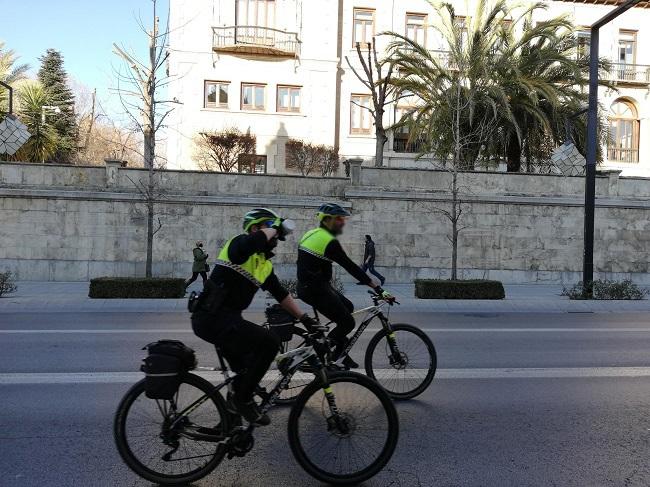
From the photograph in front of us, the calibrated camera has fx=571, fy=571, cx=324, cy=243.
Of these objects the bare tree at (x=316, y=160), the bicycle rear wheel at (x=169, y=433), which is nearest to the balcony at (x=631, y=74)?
the bare tree at (x=316, y=160)

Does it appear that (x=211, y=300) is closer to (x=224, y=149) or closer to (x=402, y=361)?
(x=402, y=361)

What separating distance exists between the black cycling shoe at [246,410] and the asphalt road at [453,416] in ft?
1.41

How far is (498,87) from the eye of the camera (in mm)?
22562

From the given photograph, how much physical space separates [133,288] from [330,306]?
33.8 ft

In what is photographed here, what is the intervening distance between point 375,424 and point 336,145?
93.5 feet

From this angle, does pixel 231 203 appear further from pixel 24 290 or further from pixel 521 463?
pixel 521 463

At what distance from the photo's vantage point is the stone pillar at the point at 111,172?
19.9 m

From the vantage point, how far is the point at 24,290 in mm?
16203

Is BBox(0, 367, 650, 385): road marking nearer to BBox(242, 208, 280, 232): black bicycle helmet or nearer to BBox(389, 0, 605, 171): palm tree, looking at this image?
BBox(242, 208, 280, 232): black bicycle helmet

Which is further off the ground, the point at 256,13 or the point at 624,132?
the point at 256,13

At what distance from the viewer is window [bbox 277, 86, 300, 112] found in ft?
103

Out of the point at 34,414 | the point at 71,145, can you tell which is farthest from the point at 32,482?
the point at 71,145

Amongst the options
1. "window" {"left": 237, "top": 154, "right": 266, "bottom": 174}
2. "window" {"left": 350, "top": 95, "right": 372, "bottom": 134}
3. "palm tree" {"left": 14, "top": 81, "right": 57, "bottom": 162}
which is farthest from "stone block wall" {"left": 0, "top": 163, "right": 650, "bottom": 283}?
"window" {"left": 350, "top": 95, "right": 372, "bottom": 134}

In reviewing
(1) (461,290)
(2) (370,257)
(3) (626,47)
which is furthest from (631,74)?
(1) (461,290)
